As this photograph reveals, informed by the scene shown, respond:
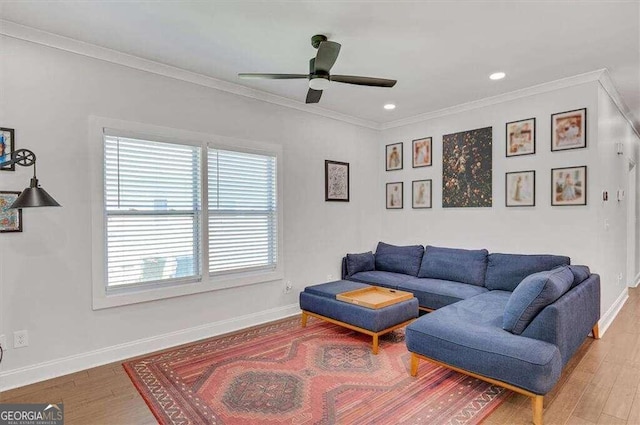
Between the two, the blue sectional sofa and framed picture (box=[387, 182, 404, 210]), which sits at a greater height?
framed picture (box=[387, 182, 404, 210])

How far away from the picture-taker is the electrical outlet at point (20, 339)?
271cm

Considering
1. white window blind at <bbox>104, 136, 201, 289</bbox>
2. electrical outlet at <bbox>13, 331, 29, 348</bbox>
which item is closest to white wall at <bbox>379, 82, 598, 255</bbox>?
white window blind at <bbox>104, 136, 201, 289</bbox>

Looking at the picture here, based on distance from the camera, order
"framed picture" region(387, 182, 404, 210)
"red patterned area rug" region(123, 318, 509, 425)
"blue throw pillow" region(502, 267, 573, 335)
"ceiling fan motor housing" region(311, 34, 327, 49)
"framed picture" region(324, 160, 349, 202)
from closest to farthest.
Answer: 1. "red patterned area rug" region(123, 318, 509, 425)
2. "blue throw pillow" region(502, 267, 573, 335)
3. "ceiling fan motor housing" region(311, 34, 327, 49)
4. "framed picture" region(324, 160, 349, 202)
5. "framed picture" region(387, 182, 404, 210)

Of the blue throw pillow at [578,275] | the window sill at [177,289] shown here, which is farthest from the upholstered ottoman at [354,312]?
the blue throw pillow at [578,275]

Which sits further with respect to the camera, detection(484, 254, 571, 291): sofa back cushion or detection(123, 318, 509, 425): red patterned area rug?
detection(484, 254, 571, 291): sofa back cushion

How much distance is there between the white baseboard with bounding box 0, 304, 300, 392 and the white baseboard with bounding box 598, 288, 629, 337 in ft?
11.8

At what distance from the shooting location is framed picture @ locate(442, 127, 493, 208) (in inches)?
178

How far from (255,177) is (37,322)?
96.4 inches

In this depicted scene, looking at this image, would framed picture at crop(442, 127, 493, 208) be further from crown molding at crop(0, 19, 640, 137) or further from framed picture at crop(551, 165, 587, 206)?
framed picture at crop(551, 165, 587, 206)

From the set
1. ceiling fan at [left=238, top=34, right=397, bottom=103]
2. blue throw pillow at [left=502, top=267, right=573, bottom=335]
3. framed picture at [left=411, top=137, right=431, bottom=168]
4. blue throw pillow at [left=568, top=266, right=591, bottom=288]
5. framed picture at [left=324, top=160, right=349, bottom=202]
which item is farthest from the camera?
framed picture at [left=411, top=137, right=431, bottom=168]

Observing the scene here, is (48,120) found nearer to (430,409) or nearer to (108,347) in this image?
(108,347)

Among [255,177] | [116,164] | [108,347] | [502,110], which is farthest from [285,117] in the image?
[108,347]

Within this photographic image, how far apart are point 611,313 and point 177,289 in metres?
4.99

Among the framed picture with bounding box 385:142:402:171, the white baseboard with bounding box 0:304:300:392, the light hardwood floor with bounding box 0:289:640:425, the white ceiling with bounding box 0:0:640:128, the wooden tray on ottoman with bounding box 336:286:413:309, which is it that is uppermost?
the white ceiling with bounding box 0:0:640:128
